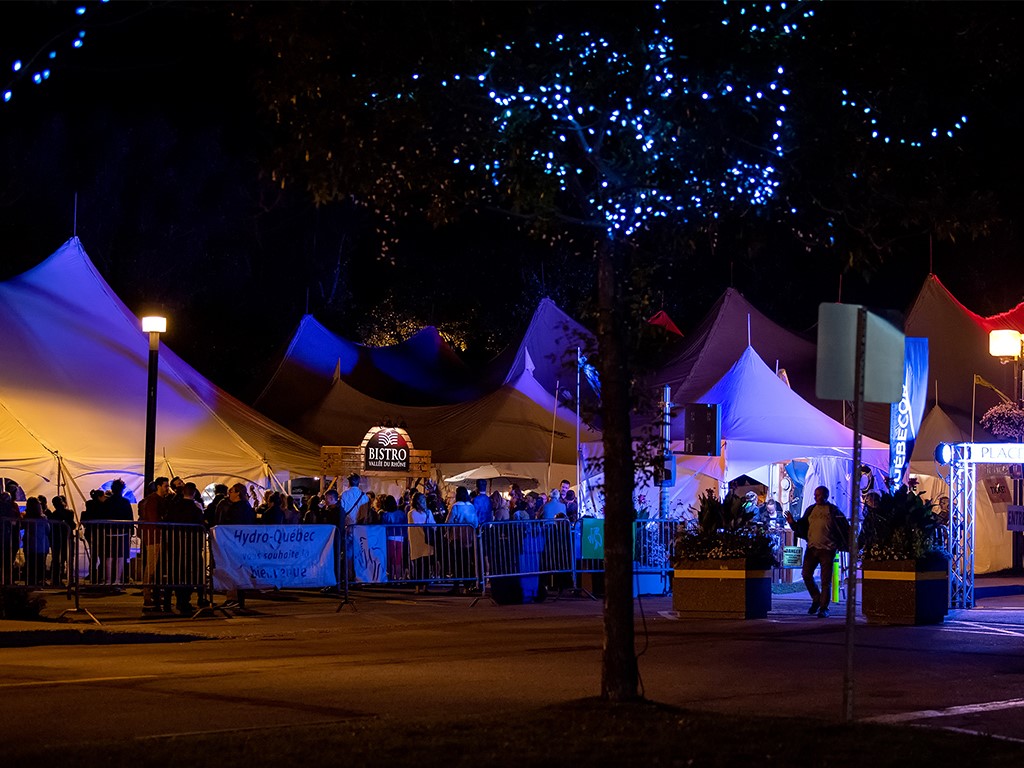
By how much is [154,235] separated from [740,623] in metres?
33.1

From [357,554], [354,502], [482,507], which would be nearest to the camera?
[357,554]

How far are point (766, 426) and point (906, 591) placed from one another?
10884 mm

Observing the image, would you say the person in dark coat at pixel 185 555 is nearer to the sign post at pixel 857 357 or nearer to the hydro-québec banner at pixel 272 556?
the hydro-québec banner at pixel 272 556

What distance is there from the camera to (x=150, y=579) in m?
19.1

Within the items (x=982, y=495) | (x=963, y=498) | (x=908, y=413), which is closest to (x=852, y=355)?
(x=963, y=498)

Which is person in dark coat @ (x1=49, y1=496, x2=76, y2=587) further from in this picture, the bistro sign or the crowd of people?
the bistro sign

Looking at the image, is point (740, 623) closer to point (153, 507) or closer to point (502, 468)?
point (153, 507)

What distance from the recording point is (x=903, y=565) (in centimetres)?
1869

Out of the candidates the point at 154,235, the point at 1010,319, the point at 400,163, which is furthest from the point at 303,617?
the point at 154,235

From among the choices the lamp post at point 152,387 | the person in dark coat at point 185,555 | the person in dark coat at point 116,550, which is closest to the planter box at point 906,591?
the person in dark coat at point 185,555

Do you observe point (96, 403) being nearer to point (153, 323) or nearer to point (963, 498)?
point (153, 323)

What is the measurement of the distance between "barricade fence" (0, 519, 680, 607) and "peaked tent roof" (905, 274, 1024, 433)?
16.2 meters

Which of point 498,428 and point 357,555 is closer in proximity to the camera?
point 357,555

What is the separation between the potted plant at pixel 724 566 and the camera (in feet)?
63.1
